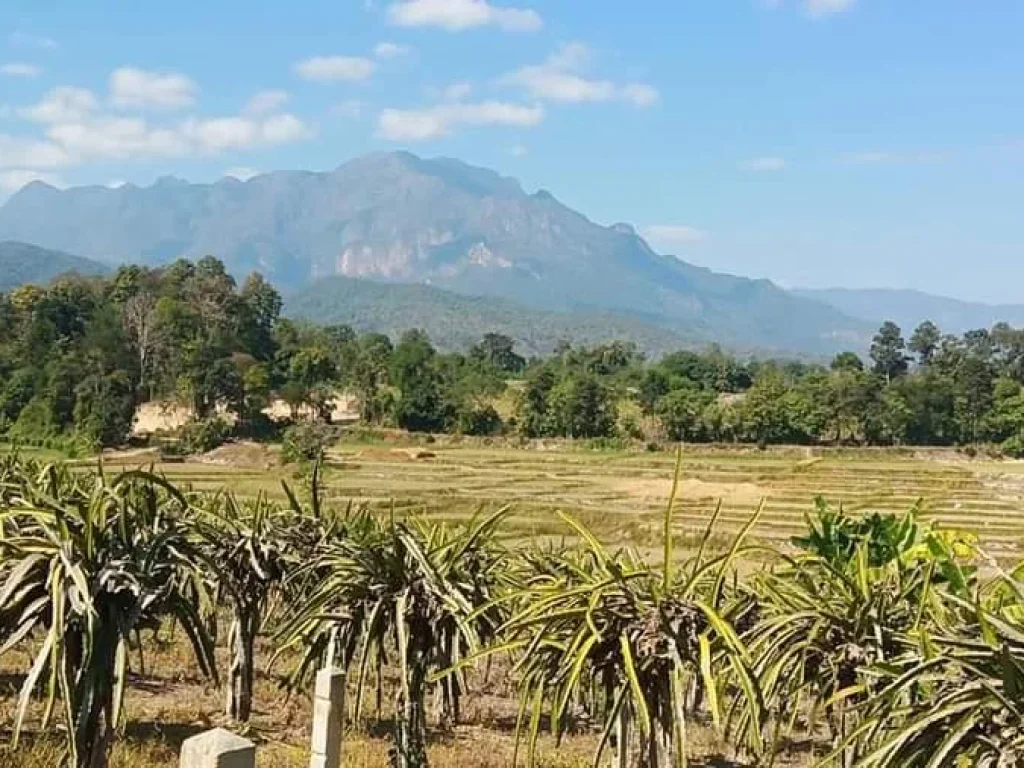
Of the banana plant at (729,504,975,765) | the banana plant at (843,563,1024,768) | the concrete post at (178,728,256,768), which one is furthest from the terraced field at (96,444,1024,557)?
the concrete post at (178,728,256,768)

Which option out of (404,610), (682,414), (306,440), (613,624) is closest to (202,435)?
(306,440)

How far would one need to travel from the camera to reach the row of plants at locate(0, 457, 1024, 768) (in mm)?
4430

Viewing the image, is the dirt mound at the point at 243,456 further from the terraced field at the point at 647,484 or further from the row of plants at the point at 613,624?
the row of plants at the point at 613,624

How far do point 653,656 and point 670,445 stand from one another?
259 feet

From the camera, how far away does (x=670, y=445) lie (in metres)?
83.1

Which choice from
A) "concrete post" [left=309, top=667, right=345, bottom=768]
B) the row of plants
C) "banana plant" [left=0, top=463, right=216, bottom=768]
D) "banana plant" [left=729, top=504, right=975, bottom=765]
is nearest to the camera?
the row of plants

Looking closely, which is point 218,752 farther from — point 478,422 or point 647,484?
point 478,422

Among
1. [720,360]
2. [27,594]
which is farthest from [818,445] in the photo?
[27,594]

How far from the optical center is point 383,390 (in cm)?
8788

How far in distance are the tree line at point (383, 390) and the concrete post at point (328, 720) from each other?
67.7 meters

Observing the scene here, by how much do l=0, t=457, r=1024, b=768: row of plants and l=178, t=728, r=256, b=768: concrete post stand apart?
1.68 metres

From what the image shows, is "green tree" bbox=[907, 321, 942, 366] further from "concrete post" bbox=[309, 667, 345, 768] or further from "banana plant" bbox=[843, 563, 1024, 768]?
"concrete post" bbox=[309, 667, 345, 768]

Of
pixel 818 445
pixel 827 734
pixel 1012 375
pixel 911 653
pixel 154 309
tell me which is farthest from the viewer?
pixel 1012 375

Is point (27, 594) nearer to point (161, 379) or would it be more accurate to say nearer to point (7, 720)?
point (7, 720)
